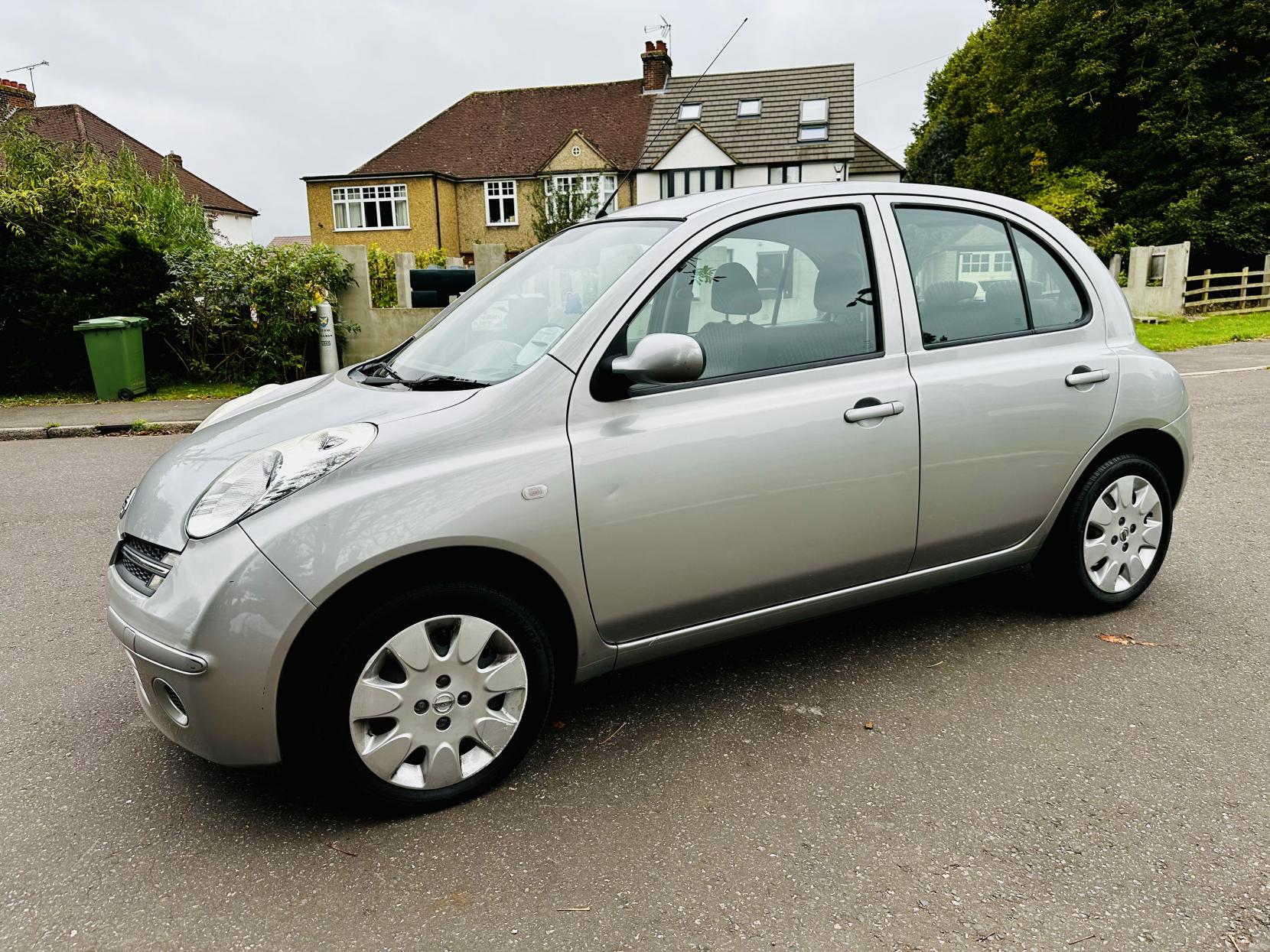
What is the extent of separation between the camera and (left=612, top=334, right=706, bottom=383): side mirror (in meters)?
2.81

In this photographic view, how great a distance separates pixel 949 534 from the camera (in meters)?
3.57

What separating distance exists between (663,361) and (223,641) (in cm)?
145

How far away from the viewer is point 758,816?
2.73 metres

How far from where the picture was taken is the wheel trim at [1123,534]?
3951mm

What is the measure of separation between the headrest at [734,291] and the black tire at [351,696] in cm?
125

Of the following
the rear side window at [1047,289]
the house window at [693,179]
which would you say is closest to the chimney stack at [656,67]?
the house window at [693,179]

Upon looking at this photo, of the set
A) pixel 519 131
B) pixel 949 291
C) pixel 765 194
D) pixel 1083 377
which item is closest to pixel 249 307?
pixel 765 194

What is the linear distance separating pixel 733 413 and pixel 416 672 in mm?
1282

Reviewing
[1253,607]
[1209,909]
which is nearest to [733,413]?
[1209,909]

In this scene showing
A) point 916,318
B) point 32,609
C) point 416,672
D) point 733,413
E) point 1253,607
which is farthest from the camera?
point 32,609

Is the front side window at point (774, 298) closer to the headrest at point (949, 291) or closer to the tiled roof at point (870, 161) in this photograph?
the headrest at point (949, 291)

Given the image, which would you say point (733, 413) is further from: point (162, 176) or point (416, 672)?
point (162, 176)

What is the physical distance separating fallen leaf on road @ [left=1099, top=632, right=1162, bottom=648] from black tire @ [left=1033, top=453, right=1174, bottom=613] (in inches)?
7.1

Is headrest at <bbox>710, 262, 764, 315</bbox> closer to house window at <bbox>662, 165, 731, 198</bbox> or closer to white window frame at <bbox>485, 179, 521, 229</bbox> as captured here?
house window at <bbox>662, 165, 731, 198</bbox>
